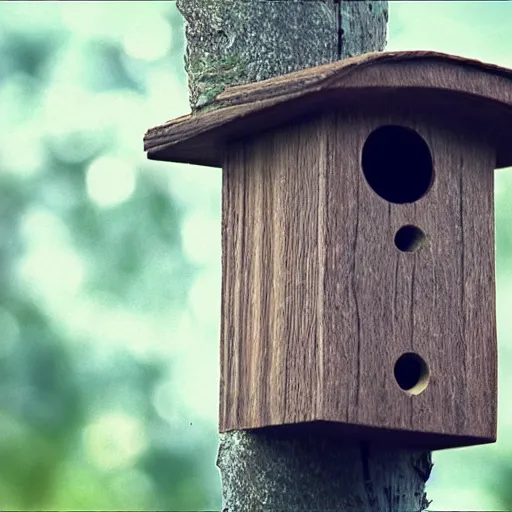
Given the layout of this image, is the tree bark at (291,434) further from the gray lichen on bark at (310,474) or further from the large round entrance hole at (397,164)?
the large round entrance hole at (397,164)

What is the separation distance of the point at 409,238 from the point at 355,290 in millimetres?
218

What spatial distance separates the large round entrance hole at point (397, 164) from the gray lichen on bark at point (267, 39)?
0.72 feet

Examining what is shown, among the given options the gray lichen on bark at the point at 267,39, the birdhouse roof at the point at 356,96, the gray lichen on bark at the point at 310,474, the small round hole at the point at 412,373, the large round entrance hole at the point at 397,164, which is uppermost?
the gray lichen on bark at the point at 267,39

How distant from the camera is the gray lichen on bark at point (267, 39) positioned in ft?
13.1

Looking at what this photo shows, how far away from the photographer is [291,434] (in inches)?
149

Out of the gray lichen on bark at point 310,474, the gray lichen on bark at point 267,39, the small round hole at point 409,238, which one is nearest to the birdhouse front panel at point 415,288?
the small round hole at point 409,238

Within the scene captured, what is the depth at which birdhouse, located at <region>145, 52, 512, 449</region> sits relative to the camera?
362 cm

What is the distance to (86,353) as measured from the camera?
305 inches

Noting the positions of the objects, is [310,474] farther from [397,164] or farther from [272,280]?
[397,164]

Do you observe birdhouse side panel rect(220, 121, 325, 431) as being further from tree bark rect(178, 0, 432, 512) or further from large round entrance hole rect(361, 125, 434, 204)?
large round entrance hole rect(361, 125, 434, 204)

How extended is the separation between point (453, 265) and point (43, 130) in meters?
4.65

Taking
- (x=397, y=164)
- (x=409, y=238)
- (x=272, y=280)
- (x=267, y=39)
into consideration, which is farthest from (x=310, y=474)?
(x=267, y=39)

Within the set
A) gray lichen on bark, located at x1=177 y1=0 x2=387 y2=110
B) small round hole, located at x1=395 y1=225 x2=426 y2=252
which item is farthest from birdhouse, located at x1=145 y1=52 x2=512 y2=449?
gray lichen on bark, located at x1=177 y1=0 x2=387 y2=110

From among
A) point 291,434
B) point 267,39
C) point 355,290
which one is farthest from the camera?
point 267,39
